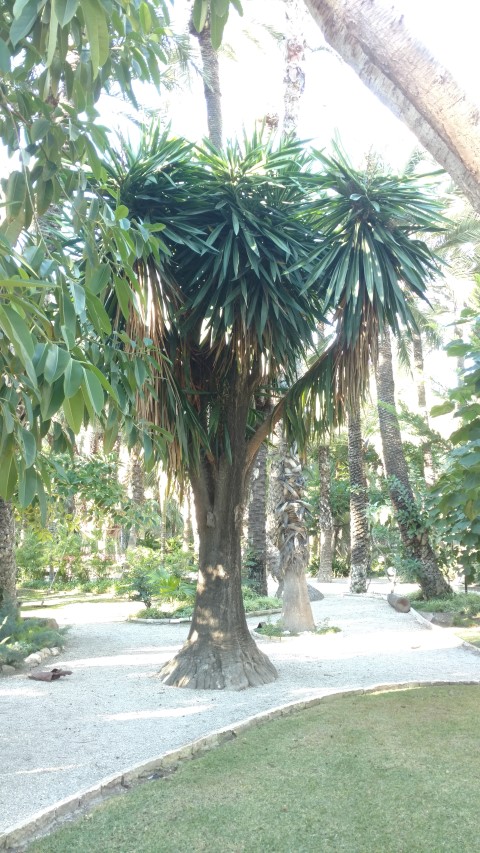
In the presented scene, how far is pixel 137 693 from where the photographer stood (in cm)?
734

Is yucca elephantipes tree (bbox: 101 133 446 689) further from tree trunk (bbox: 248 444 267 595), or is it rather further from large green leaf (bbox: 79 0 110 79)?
tree trunk (bbox: 248 444 267 595)

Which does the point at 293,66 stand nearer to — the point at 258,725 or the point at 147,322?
the point at 147,322

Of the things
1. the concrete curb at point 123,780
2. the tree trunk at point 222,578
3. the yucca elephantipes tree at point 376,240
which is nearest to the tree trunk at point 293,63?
the yucca elephantipes tree at point 376,240

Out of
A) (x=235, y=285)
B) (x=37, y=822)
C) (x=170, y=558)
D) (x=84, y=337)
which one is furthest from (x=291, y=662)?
(x=170, y=558)

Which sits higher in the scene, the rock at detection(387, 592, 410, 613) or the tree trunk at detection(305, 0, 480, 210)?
the tree trunk at detection(305, 0, 480, 210)

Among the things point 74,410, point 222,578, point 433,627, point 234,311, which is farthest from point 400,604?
point 74,410

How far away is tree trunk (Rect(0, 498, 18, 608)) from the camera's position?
394 inches

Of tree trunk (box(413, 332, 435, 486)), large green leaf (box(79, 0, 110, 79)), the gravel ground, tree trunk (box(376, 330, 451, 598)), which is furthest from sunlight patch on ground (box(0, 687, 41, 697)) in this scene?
tree trunk (box(413, 332, 435, 486))

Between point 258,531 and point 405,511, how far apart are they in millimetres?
3233

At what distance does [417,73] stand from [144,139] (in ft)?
18.1

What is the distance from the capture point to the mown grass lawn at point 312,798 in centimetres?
363

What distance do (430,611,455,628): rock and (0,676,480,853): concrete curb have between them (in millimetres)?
6358

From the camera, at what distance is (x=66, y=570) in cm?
2212

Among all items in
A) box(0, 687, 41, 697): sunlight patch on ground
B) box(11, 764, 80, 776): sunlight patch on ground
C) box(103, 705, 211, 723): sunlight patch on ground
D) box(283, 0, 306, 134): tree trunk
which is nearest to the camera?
box(11, 764, 80, 776): sunlight patch on ground
